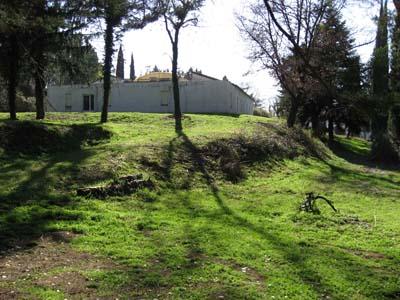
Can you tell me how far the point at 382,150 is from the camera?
96.5 feet

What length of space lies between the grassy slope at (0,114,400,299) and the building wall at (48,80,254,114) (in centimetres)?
2206

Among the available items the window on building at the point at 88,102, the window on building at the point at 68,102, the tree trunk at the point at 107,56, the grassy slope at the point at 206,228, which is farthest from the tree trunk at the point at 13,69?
the window on building at the point at 68,102

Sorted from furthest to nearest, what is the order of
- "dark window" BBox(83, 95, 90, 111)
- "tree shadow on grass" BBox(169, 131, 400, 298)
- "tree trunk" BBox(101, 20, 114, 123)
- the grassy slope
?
"dark window" BBox(83, 95, 90, 111), "tree trunk" BBox(101, 20, 114, 123), "tree shadow on grass" BBox(169, 131, 400, 298), the grassy slope

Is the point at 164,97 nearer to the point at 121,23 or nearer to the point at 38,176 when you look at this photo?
the point at 121,23

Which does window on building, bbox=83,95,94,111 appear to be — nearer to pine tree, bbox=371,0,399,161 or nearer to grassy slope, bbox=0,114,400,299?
pine tree, bbox=371,0,399,161

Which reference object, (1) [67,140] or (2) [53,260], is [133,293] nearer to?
(2) [53,260]

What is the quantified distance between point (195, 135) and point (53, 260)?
42.7 ft

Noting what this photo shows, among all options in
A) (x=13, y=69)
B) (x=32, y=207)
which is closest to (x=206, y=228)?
(x=32, y=207)

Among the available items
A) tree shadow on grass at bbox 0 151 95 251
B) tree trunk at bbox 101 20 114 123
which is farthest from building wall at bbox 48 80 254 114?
tree shadow on grass at bbox 0 151 95 251

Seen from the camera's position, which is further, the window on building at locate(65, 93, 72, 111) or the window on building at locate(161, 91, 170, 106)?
the window on building at locate(65, 93, 72, 111)

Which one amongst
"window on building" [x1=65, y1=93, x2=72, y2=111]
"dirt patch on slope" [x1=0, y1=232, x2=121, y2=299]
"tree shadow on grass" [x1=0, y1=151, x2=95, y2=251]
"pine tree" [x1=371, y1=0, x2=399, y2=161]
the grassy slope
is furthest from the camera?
"window on building" [x1=65, y1=93, x2=72, y2=111]

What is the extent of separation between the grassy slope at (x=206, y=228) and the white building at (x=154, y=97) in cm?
2208

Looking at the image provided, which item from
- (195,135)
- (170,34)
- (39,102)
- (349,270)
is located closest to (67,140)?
(195,135)

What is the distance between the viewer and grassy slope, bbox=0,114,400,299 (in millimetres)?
6348
